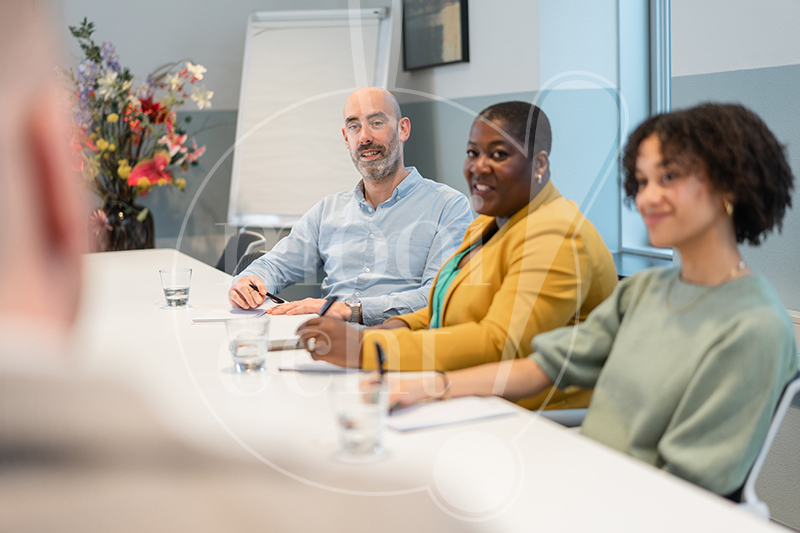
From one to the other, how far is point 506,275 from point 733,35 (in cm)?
116

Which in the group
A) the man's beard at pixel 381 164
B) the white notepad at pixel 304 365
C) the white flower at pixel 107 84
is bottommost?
the white notepad at pixel 304 365

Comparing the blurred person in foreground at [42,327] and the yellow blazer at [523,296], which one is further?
the yellow blazer at [523,296]

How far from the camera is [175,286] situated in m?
1.86

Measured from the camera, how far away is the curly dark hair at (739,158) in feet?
3.36

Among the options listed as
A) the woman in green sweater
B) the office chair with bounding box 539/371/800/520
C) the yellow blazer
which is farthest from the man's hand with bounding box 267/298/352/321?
the office chair with bounding box 539/371/800/520

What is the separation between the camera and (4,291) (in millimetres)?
229

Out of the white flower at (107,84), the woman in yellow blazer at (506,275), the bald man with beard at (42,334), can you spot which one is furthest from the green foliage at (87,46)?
the bald man with beard at (42,334)

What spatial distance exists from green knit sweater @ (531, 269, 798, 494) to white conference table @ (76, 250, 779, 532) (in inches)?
7.2

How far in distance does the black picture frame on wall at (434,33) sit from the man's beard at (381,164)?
125cm

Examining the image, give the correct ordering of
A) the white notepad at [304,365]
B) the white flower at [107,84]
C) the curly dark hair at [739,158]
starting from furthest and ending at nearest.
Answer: the white flower at [107,84] < the white notepad at [304,365] < the curly dark hair at [739,158]

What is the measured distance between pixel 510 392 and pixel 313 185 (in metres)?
2.84

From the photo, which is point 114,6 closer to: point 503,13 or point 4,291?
point 503,13

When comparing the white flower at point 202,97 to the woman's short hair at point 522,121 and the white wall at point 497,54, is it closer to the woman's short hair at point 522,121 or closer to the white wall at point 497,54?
the white wall at point 497,54

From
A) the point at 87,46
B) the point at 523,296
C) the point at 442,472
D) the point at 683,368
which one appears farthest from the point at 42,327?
the point at 87,46
